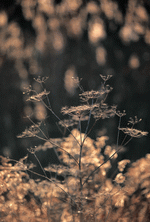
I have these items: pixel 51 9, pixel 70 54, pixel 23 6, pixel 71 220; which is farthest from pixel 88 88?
pixel 71 220

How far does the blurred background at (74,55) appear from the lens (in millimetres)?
1794

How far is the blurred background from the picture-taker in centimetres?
179

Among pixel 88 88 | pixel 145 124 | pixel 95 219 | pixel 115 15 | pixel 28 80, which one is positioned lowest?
pixel 95 219

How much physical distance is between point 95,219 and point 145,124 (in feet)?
2.73

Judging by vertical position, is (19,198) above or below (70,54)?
below

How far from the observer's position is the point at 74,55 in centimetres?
188

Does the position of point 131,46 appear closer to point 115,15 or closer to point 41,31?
point 115,15

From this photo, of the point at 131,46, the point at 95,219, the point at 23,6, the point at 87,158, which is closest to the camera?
the point at 95,219

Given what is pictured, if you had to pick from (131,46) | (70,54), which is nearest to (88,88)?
(70,54)

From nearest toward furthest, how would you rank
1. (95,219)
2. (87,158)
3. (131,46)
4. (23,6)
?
Answer: (95,219)
(87,158)
(131,46)
(23,6)

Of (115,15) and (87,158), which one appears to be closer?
(87,158)

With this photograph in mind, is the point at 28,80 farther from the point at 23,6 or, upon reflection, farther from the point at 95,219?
the point at 95,219

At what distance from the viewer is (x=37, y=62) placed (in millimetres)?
1931

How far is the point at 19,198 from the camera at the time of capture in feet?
5.89
